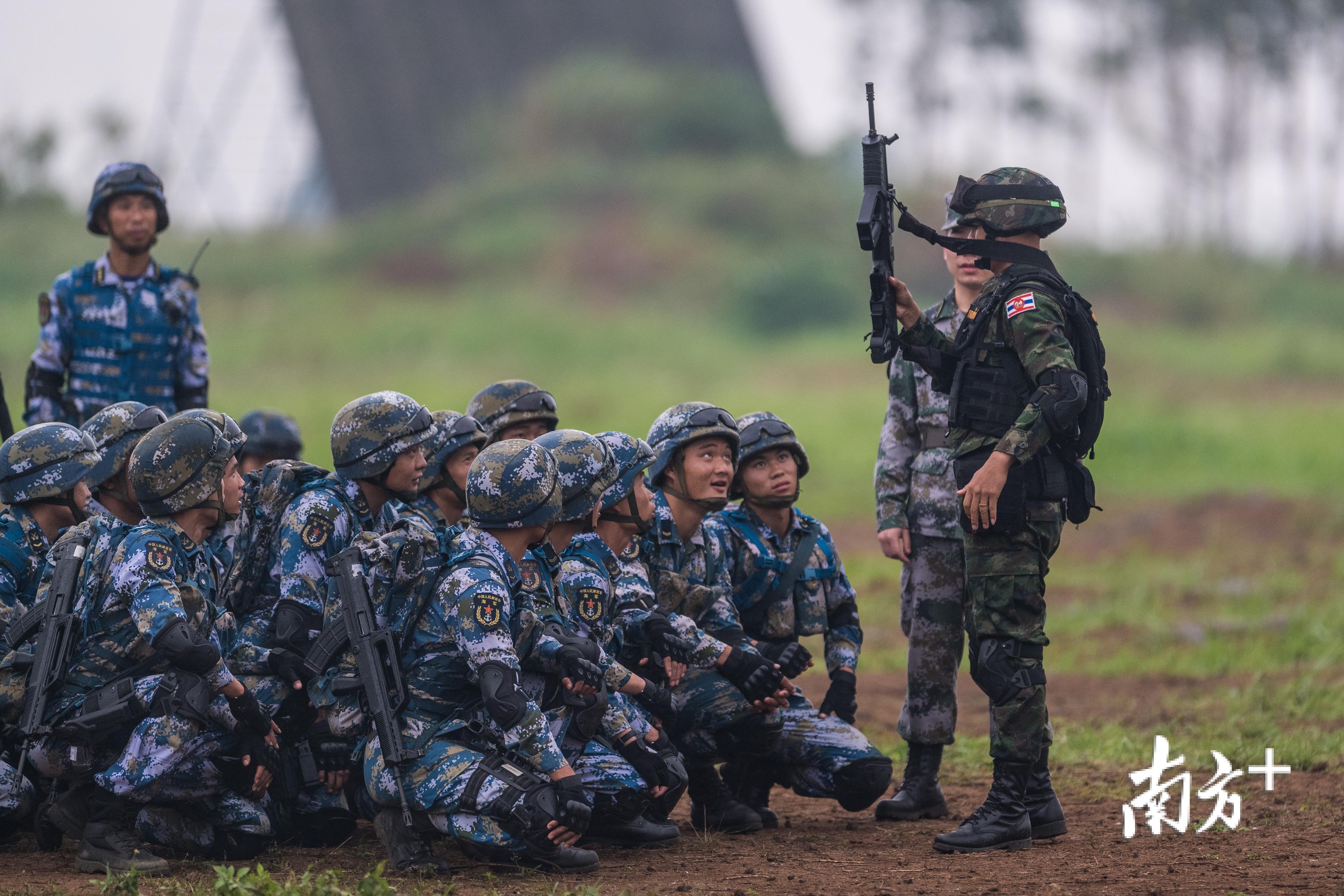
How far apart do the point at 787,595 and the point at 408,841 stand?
2218 millimetres

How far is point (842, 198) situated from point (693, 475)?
33254 mm

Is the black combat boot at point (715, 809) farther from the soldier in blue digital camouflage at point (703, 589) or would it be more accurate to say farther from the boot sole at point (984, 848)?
the boot sole at point (984, 848)

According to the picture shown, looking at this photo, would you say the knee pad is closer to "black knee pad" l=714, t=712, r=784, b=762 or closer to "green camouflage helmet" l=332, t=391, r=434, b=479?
"black knee pad" l=714, t=712, r=784, b=762

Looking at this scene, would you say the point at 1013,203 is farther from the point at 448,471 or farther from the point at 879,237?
the point at 448,471

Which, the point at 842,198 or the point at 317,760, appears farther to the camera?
the point at 842,198

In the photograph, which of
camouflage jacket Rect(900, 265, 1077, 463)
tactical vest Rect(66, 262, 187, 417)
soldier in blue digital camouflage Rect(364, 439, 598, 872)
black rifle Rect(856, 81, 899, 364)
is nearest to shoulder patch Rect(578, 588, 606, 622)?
soldier in blue digital camouflage Rect(364, 439, 598, 872)

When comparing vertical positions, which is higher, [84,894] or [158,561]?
[158,561]

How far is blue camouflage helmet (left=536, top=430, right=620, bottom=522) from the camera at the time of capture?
6090 mm

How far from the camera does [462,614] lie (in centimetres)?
556

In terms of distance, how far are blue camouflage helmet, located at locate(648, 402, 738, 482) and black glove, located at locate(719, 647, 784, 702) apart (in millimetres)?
1043

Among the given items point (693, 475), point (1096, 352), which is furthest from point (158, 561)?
point (1096, 352)

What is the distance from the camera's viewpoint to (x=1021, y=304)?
238 inches

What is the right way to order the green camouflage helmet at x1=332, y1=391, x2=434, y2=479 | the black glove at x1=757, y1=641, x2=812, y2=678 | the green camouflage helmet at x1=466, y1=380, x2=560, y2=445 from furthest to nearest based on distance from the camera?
the green camouflage helmet at x1=466, y1=380, x2=560, y2=445 → the black glove at x1=757, y1=641, x2=812, y2=678 → the green camouflage helmet at x1=332, y1=391, x2=434, y2=479

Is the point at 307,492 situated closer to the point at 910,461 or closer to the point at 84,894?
the point at 84,894
